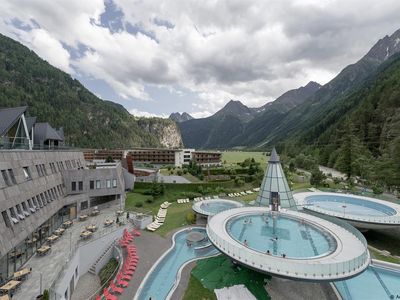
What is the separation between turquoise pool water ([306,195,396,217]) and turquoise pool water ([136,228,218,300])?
20.8 metres

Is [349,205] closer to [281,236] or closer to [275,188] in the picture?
[275,188]

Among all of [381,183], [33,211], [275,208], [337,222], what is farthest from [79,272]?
[381,183]

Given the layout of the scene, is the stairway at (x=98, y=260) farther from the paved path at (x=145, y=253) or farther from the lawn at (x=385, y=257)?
the lawn at (x=385, y=257)

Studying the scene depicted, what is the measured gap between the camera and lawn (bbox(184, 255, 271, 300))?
1830 cm

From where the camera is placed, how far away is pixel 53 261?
2219 centimetres

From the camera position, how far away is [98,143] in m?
187

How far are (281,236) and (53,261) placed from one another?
2113cm

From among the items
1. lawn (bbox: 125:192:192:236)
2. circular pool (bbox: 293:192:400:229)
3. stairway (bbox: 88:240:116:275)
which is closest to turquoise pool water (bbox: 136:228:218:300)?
lawn (bbox: 125:192:192:236)

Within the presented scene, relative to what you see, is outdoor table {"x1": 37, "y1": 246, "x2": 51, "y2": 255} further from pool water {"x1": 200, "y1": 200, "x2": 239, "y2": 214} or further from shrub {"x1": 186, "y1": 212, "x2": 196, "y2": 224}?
pool water {"x1": 200, "y1": 200, "x2": 239, "y2": 214}

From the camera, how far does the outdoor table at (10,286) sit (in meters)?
16.7

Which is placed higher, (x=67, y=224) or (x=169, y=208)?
(x=67, y=224)

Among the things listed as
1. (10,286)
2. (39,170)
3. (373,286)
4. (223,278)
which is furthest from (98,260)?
(373,286)

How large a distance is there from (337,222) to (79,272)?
26168 millimetres

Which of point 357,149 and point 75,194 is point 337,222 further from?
point 357,149
